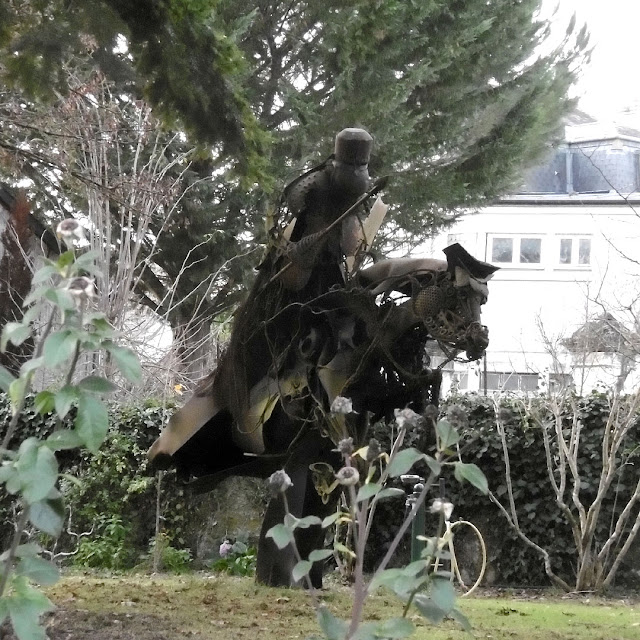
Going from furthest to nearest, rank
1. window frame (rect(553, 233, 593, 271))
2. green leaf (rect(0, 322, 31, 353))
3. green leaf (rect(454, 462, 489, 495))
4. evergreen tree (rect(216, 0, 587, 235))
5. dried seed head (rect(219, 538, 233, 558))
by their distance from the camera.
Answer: window frame (rect(553, 233, 593, 271))
evergreen tree (rect(216, 0, 587, 235))
dried seed head (rect(219, 538, 233, 558))
green leaf (rect(454, 462, 489, 495))
green leaf (rect(0, 322, 31, 353))

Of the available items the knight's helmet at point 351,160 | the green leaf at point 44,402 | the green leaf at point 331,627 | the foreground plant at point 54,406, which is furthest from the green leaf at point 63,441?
the knight's helmet at point 351,160

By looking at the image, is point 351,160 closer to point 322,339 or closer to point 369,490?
point 322,339

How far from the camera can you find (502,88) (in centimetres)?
1688

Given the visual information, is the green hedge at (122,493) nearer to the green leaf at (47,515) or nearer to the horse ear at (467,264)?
the horse ear at (467,264)

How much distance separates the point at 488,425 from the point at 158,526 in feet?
12.1

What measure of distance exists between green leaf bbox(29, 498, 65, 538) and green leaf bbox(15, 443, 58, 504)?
125mm

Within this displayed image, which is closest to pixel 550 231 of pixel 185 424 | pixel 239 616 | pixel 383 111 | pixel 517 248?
pixel 517 248

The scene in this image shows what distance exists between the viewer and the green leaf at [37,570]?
236 centimetres

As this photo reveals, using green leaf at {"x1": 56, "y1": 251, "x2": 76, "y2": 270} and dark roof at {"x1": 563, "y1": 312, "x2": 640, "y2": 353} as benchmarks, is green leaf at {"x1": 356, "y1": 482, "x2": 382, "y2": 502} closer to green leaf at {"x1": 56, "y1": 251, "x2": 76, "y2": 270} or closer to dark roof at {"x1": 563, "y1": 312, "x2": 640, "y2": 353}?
green leaf at {"x1": 56, "y1": 251, "x2": 76, "y2": 270}

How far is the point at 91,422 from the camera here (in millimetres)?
2283

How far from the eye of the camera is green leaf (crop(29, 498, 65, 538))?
2.37 metres

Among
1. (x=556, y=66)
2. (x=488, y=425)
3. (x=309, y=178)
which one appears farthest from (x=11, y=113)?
(x=556, y=66)

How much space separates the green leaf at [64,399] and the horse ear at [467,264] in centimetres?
285

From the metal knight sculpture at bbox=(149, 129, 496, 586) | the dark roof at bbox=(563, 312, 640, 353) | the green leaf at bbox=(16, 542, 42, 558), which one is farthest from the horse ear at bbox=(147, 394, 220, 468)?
the dark roof at bbox=(563, 312, 640, 353)
